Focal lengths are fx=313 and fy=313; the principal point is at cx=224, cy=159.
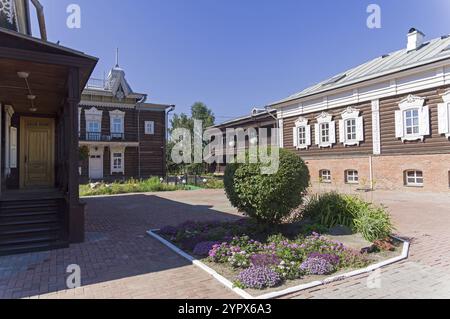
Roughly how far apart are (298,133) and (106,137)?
16.1 meters

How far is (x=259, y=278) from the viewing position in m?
4.33

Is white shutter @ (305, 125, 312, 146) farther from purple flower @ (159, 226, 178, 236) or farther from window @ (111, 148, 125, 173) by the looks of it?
purple flower @ (159, 226, 178, 236)

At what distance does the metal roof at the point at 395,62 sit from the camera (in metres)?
16.1

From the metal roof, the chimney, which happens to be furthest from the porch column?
the chimney

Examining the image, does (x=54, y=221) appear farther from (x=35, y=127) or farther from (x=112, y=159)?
(x=112, y=159)

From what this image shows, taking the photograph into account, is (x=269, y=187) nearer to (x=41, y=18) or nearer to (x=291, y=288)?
(x=291, y=288)

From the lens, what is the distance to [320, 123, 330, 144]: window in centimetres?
2103

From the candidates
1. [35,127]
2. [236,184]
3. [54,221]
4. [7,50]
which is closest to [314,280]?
[236,184]

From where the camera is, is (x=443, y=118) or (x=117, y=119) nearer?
(x=443, y=118)

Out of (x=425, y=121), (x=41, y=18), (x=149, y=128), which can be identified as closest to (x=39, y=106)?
(x=41, y=18)

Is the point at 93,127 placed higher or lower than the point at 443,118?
higher

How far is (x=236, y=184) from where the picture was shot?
650 centimetres

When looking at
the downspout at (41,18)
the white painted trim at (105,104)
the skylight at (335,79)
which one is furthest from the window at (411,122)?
the white painted trim at (105,104)
